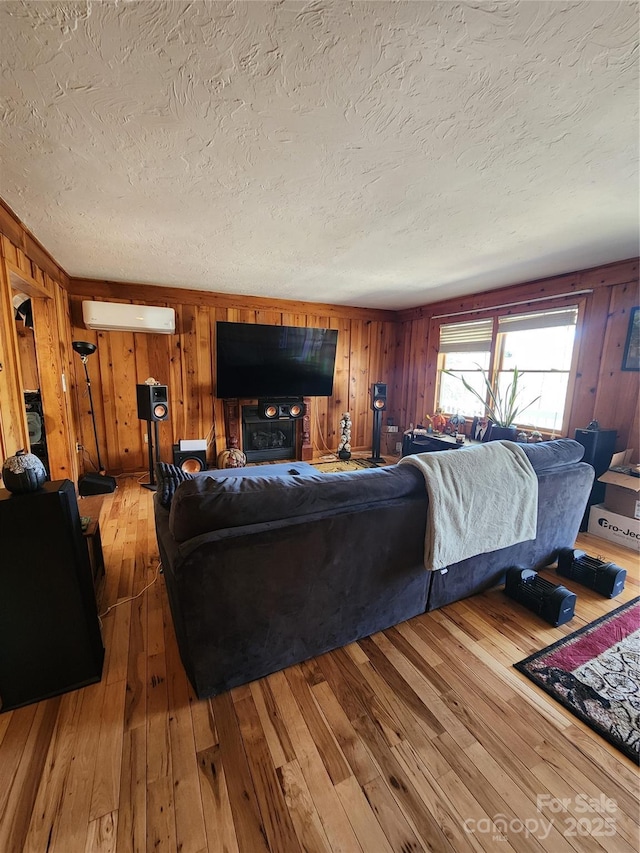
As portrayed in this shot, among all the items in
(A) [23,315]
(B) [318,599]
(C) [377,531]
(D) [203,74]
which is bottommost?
(B) [318,599]

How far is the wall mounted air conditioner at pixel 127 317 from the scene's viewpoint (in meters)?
3.66

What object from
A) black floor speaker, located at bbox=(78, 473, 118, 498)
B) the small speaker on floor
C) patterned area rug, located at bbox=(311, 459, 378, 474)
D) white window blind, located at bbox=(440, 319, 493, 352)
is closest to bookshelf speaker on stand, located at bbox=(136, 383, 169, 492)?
black floor speaker, located at bbox=(78, 473, 118, 498)

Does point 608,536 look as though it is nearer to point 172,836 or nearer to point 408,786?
point 408,786

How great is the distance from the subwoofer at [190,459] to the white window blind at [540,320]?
385cm

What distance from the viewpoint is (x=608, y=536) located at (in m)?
2.82

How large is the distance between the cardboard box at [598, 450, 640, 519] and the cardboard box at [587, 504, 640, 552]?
5 cm

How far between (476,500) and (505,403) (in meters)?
2.56

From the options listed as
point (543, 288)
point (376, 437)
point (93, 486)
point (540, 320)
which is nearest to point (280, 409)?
point (376, 437)

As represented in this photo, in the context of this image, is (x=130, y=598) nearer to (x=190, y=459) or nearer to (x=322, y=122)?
(x=190, y=459)

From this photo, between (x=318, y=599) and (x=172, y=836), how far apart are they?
79cm

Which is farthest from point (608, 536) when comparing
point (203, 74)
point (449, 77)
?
point (203, 74)

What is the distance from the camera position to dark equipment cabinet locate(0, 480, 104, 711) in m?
1.26

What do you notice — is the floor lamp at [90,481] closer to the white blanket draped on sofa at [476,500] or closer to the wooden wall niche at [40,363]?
the wooden wall niche at [40,363]

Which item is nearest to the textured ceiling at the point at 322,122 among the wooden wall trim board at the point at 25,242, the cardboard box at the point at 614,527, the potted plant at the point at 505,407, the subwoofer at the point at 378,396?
the wooden wall trim board at the point at 25,242
